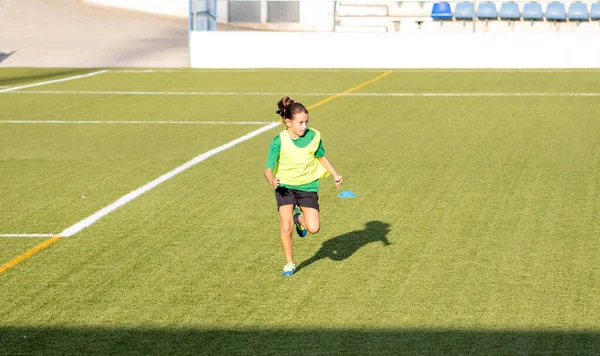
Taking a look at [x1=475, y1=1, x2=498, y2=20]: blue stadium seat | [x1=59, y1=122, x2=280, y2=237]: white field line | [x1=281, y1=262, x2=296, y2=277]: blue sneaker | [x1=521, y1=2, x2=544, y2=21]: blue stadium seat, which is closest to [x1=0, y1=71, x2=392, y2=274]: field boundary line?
[x1=59, y1=122, x2=280, y2=237]: white field line

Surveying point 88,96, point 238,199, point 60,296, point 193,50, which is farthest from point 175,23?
point 60,296

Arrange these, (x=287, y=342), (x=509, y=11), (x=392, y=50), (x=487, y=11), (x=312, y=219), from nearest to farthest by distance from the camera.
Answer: (x=287, y=342), (x=312, y=219), (x=392, y=50), (x=487, y=11), (x=509, y=11)

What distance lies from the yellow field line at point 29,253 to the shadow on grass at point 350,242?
84.6 inches

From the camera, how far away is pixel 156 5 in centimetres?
4850

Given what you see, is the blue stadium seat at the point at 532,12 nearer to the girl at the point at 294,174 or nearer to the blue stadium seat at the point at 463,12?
the blue stadium seat at the point at 463,12

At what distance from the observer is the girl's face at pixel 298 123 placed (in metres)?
7.73

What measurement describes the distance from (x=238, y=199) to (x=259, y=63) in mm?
21183

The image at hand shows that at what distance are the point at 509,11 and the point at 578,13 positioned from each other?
2.22 meters

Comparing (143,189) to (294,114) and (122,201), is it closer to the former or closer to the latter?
(122,201)

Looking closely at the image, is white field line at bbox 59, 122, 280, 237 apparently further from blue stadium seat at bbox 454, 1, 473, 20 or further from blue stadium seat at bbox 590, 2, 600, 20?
blue stadium seat at bbox 590, 2, 600, 20

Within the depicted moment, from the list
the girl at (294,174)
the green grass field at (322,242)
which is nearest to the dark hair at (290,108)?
the girl at (294,174)

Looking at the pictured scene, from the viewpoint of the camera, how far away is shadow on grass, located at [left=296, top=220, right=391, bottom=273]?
8.66m

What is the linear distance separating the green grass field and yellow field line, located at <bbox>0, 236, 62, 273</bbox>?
8 centimetres

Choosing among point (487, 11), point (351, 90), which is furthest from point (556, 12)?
point (351, 90)
